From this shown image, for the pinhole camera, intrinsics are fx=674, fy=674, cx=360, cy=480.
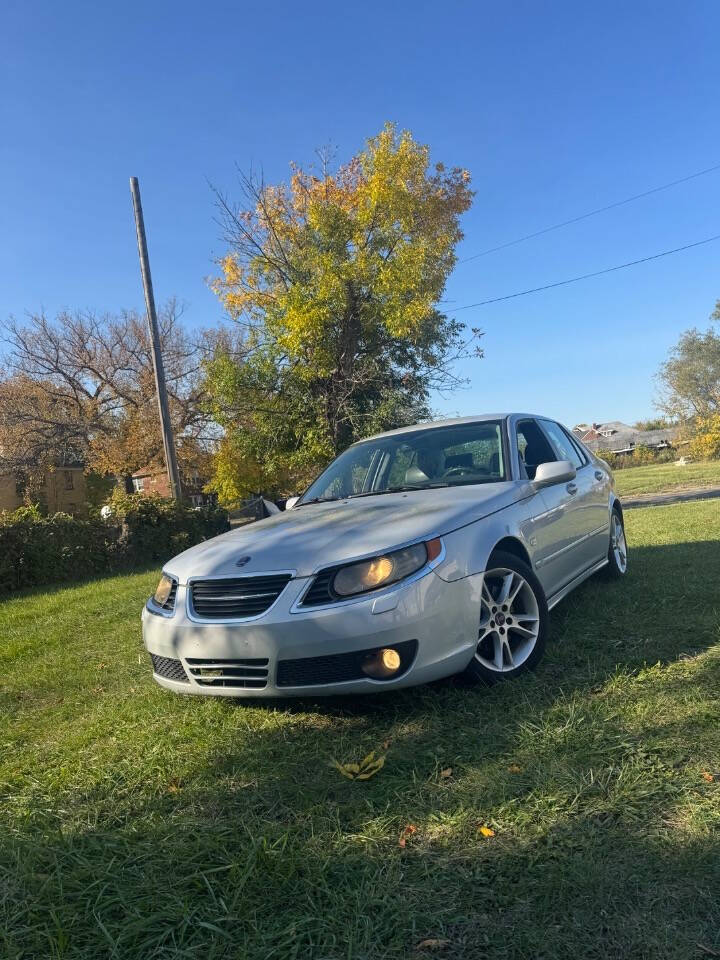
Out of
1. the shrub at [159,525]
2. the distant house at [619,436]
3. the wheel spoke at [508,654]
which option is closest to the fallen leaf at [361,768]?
the wheel spoke at [508,654]

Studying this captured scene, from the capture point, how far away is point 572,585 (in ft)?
15.1

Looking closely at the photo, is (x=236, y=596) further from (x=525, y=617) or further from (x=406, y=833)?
(x=525, y=617)

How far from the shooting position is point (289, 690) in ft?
9.71

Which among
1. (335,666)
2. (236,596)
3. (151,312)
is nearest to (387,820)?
(335,666)

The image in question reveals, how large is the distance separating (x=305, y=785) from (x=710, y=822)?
1387mm

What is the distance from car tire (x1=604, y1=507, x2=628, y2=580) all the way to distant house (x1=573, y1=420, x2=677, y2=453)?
60269mm

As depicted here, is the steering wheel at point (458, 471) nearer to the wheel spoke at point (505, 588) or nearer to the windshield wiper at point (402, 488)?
the windshield wiper at point (402, 488)

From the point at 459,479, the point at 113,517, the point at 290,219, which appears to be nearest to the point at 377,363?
the point at 290,219

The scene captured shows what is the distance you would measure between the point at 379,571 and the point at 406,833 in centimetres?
108

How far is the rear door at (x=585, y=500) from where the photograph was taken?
4.83 meters

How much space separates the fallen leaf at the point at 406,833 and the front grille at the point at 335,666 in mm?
734

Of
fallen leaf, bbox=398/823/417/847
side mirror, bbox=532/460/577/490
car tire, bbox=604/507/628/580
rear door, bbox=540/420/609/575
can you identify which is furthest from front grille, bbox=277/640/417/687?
car tire, bbox=604/507/628/580

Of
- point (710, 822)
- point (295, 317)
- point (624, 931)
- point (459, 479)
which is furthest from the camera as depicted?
point (295, 317)

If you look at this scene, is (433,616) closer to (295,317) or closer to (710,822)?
(710,822)
